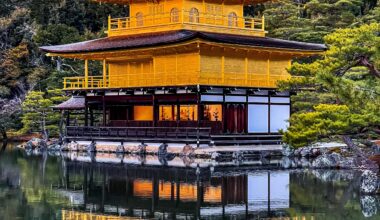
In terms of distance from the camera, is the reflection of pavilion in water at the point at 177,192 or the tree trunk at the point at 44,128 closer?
the reflection of pavilion in water at the point at 177,192

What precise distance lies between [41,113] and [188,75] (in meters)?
15.6

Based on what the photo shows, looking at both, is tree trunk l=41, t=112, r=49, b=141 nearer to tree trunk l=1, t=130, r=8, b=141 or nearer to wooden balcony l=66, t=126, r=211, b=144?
wooden balcony l=66, t=126, r=211, b=144

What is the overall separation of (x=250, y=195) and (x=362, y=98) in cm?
436

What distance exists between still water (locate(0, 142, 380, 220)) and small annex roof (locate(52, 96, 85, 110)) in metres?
13.1

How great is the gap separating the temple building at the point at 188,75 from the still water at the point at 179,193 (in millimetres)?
6936

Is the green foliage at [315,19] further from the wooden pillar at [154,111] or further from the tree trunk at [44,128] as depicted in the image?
the tree trunk at [44,128]

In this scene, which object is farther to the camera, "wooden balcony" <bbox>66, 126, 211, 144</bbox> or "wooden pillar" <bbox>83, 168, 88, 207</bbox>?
"wooden balcony" <bbox>66, 126, 211, 144</bbox>

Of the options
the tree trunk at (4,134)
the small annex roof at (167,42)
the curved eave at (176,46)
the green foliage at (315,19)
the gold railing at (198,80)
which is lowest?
the tree trunk at (4,134)

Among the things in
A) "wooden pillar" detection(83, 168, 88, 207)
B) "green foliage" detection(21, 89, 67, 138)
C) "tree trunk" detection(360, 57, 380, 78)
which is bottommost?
"wooden pillar" detection(83, 168, 88, 207)

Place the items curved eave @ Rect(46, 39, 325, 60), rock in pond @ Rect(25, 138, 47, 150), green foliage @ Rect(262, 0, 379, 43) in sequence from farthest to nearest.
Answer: green foliage @ Rect(262, 0, 379, 43) → rock in pond @ Rect(25, 138, 47, 150) → curved eave @ Rect(46, 39, 325, 60)

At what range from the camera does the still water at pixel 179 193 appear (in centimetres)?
1908

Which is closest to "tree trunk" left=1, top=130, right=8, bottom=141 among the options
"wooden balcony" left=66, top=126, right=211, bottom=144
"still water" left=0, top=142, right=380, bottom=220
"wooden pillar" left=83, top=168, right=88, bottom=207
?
"wooden balcony" left=66, top=126, right=211, bottom=144

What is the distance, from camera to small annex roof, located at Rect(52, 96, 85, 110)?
A: 45.2 meters

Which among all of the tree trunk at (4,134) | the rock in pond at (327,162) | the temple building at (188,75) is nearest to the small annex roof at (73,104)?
the temple building at (188,75)
